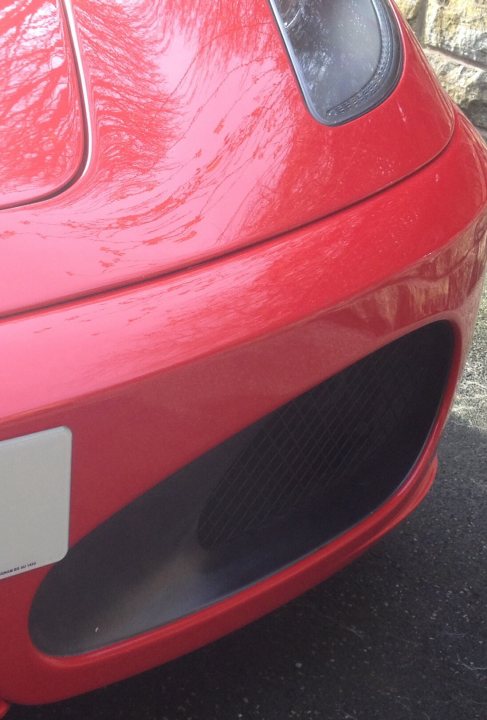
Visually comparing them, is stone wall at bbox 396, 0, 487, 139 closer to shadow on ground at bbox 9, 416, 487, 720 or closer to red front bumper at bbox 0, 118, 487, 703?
shadow on ground at bbox 9, 416, 487, 720

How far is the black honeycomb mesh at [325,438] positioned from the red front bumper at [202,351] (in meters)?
0.10

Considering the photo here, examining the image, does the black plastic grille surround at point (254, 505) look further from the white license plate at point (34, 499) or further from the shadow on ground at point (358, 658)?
the shadow on ground at point (358, 658)

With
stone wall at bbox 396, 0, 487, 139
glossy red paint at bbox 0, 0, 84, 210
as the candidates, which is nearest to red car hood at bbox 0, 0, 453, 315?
glossy red paint at bbox 0, 0, 84, 210

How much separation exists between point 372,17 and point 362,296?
64cm

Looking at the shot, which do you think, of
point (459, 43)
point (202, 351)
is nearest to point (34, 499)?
point (202, 351)

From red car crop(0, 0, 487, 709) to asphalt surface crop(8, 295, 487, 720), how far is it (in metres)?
0.25

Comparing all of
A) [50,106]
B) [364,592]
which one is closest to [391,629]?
[364,592]

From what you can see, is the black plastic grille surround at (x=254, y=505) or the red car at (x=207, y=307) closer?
the red car at (x=207, y=307)

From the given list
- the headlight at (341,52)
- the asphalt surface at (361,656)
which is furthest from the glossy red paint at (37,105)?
the asphalt surface at (361,656)

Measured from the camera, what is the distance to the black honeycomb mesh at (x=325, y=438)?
4.17 feet

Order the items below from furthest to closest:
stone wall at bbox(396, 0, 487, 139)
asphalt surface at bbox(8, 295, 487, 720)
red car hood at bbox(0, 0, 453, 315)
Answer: stone wall at bbox(396, 0, 487, 139) → asphalt surface at bbox(8, 295, 487, 720) → red car hood at bbox(0, 0, 453, 315)

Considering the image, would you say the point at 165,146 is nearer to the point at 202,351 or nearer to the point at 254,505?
the point at 202,351

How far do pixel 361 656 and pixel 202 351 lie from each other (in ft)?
2.65

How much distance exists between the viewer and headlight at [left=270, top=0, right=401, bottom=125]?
4.40 ft
